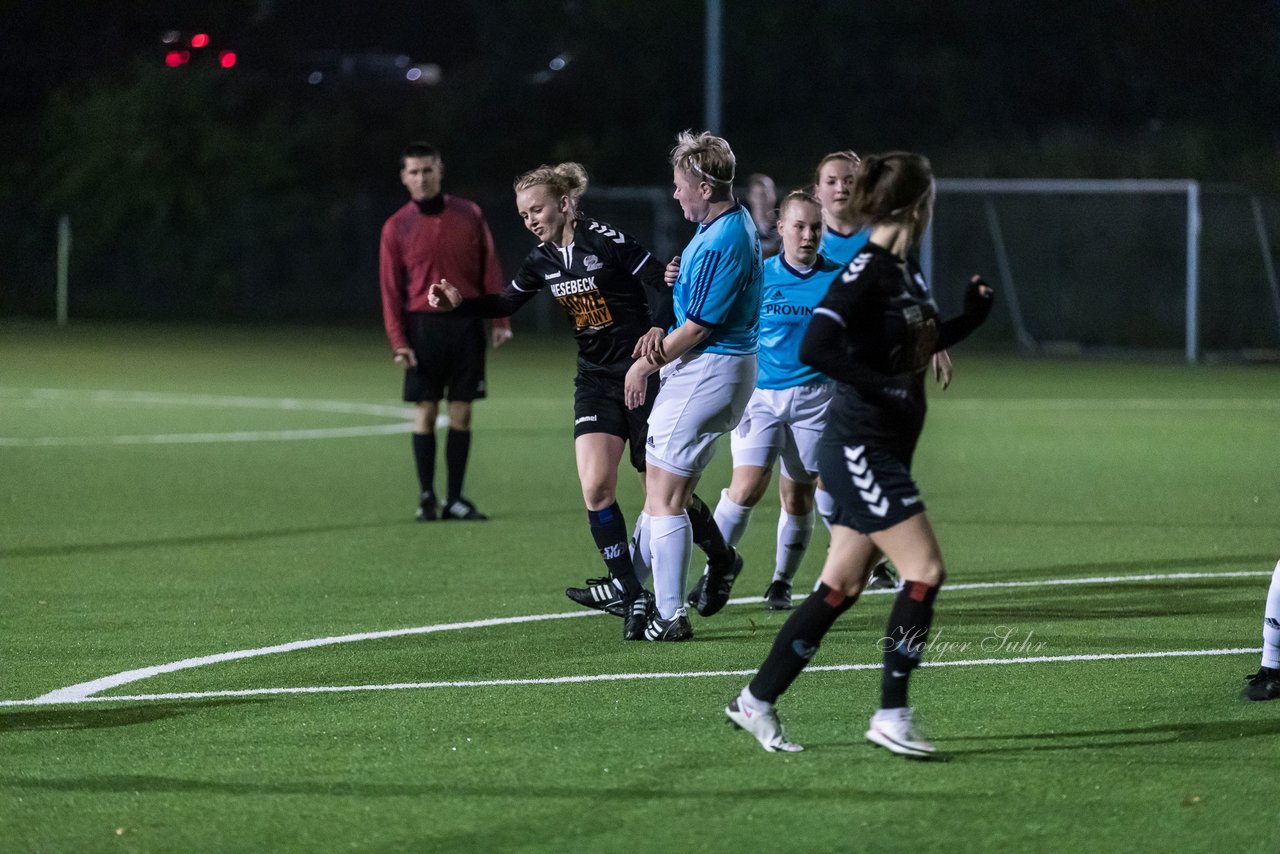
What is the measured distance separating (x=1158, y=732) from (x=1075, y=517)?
616 cm

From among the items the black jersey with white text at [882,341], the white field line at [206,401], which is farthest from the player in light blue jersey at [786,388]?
the white field line at [206,401]

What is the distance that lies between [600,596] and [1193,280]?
2171 centimetres

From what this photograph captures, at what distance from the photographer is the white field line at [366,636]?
7.23 meters

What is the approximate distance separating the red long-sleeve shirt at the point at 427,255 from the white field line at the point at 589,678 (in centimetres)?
541

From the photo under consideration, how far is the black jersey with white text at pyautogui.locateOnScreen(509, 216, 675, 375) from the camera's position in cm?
855

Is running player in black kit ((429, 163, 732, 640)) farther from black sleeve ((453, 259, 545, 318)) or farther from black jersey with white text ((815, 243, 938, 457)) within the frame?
black jersey with white text ((815, 243, 938, 457))

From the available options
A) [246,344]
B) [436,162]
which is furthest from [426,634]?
[246,344]

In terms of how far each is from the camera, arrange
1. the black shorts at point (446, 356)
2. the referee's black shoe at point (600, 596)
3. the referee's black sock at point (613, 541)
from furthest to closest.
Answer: the black shorts at point (446, 356)
the referee's black shoe at point (600, 596)
the referee's black sock at point (613, 541)

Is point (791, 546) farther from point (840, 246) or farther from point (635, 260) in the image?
point (635, 260)

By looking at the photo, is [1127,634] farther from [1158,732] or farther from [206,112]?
[206,112]

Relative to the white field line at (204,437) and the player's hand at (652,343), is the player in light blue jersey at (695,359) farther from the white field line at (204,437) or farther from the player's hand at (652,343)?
the white field line at (204,437)

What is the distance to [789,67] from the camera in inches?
1706

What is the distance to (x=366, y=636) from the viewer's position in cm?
844

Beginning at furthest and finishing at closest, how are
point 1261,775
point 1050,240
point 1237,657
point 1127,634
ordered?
point 1050,240 → point 1127,634 → point 1237,657 → point 1261,775
